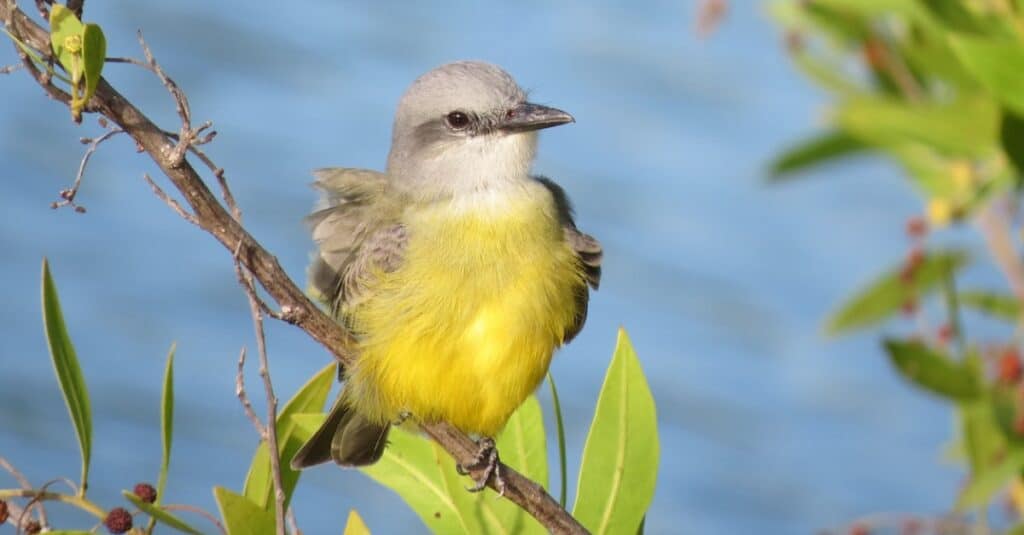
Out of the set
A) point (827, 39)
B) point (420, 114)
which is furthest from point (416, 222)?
point (827, 39)

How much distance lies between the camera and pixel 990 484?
10.1ft

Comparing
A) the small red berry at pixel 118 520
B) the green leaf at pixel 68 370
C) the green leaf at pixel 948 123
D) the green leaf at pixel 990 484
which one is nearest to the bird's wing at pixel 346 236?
the green leaf at pixel 68 370

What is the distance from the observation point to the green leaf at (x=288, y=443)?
2430mm

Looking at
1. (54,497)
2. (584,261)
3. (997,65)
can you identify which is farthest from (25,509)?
(997,65)

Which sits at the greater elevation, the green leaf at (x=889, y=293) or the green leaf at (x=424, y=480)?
the green leaf at (x=889, y=293)

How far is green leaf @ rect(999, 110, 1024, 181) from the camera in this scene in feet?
9.70

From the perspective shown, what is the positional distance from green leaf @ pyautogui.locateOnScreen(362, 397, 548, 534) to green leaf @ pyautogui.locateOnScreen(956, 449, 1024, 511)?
38.3 inches

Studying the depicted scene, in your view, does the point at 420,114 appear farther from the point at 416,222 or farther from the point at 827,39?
the point at 827,39

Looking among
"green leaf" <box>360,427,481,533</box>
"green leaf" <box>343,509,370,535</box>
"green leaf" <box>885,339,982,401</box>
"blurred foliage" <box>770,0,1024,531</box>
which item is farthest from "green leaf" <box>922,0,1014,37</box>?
"green leaf" <box>343,509,370,535</box>

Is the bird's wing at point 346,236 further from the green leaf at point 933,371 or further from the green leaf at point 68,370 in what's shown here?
the green leaf at point 933,371

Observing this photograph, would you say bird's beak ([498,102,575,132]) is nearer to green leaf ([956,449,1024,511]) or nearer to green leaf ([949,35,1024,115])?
green leaf ([949,35,1024,115])

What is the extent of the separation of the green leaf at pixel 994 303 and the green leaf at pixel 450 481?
70.4 inches

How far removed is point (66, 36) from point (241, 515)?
2.51 feet

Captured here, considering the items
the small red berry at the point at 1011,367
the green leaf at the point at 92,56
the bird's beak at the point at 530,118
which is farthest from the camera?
the small red berry at the point at 1011,367
